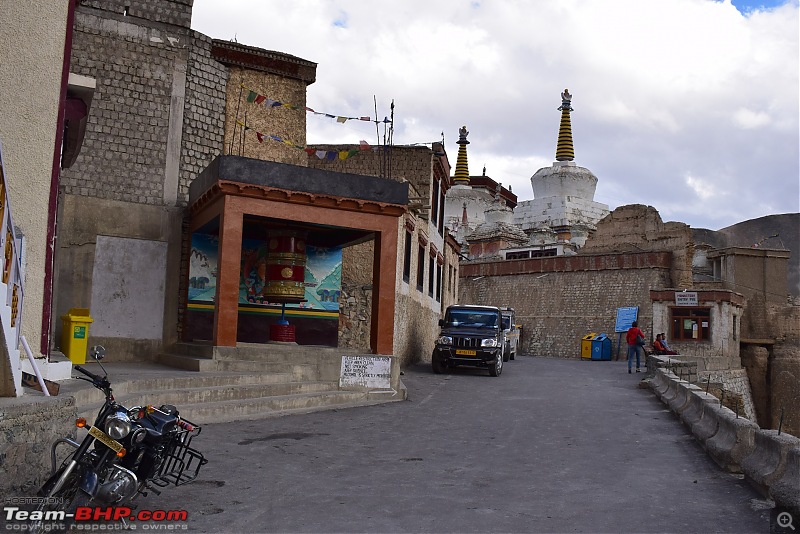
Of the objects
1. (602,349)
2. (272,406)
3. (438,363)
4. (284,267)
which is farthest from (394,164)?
(602,349)

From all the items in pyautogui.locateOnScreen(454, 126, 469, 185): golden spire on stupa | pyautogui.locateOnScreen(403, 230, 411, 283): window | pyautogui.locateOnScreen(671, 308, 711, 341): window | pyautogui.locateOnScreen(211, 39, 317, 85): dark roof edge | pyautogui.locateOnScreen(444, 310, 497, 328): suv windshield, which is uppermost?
pyautogui.locateOnScreen(454, 126, 469, 185): golden spire on stupa

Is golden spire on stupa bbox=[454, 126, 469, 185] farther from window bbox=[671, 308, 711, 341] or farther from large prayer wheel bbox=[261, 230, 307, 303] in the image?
large prayer wheel bbox=[261, 230, 307, 303]

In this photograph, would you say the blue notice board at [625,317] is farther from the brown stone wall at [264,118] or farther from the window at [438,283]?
the brown stone wall at [264,118]

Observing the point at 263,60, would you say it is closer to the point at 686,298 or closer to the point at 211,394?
the point at 211,394

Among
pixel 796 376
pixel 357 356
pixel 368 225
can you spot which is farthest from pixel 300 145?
pixel 796 376

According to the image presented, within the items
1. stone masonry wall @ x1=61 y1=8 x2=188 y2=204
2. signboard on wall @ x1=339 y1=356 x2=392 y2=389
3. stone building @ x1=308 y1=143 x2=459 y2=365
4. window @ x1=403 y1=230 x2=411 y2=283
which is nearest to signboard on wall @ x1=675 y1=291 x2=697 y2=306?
stone building @ x1=308 y1=143 x2=459 y2=365

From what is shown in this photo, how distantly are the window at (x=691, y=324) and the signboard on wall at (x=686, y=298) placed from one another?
43cm

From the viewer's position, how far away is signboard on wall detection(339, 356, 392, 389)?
13656mm

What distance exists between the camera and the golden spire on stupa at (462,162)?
68.9m

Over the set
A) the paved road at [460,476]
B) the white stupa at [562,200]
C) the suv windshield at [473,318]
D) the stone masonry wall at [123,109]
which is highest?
the white stupa at [562,200]

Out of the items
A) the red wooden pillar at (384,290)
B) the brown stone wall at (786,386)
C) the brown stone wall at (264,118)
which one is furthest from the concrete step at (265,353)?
the brown stone wall at (786,386)

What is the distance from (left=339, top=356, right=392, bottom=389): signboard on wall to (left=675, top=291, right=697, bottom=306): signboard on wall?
23.7 metres

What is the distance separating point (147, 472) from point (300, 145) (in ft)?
49.4

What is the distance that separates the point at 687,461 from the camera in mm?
8617
